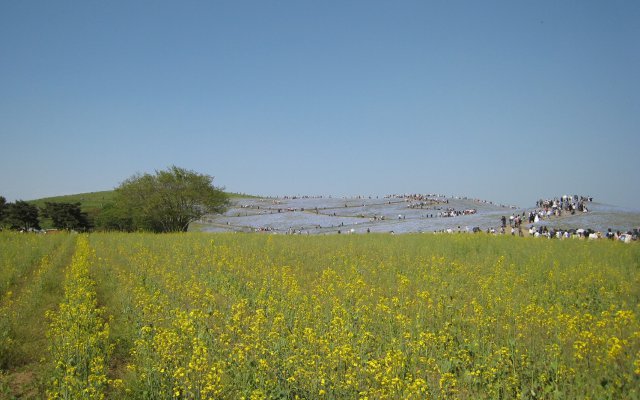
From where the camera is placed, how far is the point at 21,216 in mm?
60875

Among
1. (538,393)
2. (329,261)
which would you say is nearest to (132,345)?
(538,393)

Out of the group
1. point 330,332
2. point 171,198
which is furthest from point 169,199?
point 330,332

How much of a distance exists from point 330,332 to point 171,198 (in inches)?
1683

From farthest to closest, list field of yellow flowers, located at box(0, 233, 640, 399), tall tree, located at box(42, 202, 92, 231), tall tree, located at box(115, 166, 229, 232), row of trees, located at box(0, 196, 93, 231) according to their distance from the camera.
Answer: tall tree, located at box(42, 202, 92, 231) < row of trees, located at box(0, 196, 93, 231) < tall tree, located at box(115, 166, 229, 232) < field of yellow flowers, located at box(0, 233, 640, 399)

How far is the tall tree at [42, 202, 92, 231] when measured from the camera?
62188 millimetres

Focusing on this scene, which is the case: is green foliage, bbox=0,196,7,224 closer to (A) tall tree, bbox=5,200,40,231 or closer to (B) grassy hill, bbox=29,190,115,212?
(A) tall tree, bbox=5,200,40,231

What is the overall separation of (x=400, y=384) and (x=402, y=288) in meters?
6.80

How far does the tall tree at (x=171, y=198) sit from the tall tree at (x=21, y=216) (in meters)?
23.6

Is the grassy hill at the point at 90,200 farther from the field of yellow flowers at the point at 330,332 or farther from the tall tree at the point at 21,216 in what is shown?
the field of yellow flowers at the point at 330,332

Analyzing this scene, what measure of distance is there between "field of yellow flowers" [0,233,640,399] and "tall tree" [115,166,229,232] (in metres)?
29.1

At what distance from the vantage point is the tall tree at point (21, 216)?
194 feet

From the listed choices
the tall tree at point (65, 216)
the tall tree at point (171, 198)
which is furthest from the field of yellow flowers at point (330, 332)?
the tall tree at point (65, 216)

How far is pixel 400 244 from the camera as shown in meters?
22.2

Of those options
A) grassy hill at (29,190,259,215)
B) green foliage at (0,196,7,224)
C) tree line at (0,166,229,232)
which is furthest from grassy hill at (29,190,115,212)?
tree line at (0,166,229,232)
